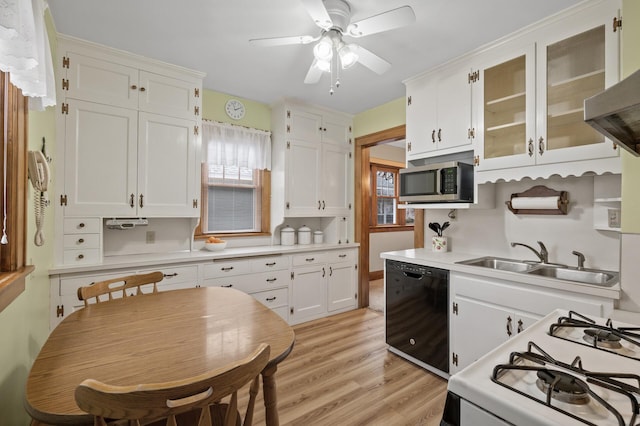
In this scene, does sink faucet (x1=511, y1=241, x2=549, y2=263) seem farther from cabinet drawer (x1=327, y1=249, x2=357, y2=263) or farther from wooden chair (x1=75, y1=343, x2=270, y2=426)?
wooden chair (x1=75, y1=343, x2=270, y2=426)

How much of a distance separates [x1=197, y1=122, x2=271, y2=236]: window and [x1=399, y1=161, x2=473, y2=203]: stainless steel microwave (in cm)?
181

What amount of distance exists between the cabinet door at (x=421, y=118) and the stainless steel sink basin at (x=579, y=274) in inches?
50.1

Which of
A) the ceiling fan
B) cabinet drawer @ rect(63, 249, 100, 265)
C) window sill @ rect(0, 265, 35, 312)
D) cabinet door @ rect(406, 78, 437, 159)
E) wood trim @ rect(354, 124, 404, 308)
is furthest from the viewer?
wood trim @ rect(354, 124, 404, 308)

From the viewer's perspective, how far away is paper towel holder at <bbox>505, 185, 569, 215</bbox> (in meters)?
2.17

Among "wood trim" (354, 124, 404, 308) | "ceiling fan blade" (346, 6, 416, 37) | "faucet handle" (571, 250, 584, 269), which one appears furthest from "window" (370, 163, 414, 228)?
"ceiling fan blade" (346, 6, 416, 37)

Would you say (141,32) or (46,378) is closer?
(46,378)

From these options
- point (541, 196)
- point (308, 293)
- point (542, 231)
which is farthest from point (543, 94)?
point (308, 293)

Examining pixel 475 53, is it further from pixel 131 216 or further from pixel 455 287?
pixel 131 216

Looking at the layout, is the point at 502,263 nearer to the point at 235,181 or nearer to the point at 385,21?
the point at 385,21

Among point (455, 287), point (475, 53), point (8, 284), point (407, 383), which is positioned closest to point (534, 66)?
point (475, 53)

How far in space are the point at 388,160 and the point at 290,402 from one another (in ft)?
15.4

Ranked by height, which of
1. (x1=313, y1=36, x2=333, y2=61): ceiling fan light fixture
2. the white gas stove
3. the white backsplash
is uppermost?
(x1=313, y1=36, x2=333, y2=61): ceiling fan light fixture

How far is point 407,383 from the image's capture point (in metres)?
2.25

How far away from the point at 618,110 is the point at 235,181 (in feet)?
10.8
